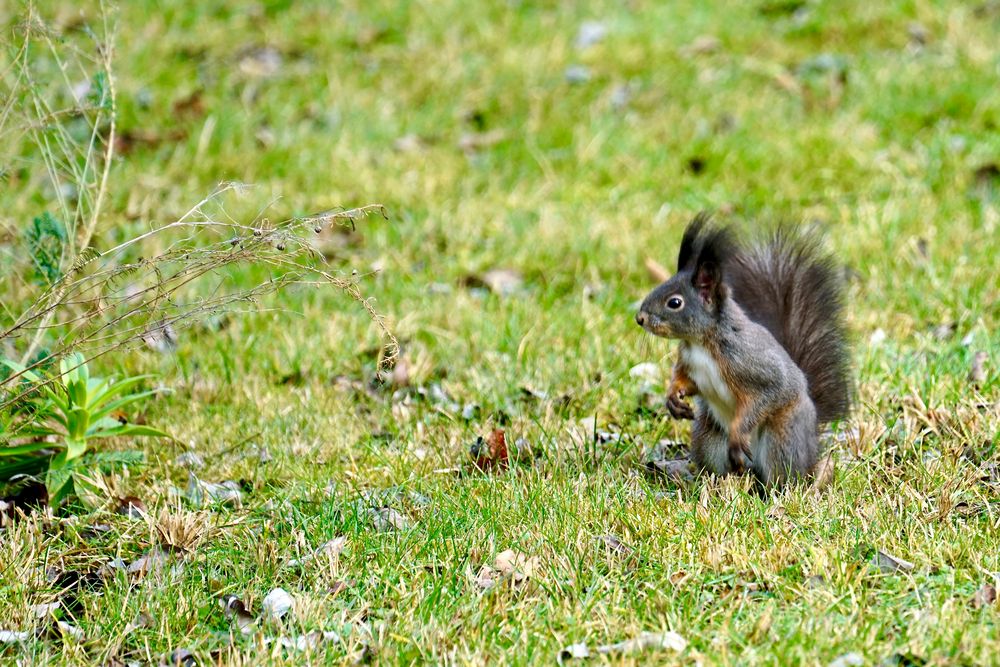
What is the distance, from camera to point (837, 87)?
6.21 m

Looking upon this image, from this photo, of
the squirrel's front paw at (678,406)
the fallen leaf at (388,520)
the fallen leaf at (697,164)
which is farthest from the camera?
the fallen leaf at (697,164)

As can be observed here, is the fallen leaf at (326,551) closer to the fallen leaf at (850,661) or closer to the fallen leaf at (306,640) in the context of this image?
the fallen leaf at (306,640)

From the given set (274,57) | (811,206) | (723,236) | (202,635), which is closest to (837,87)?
(811,206)

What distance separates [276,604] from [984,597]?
1.46 meters

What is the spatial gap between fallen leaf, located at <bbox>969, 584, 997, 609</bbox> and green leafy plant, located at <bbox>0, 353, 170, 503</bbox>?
2039 mm

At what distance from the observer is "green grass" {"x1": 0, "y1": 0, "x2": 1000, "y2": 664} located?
8.64ft

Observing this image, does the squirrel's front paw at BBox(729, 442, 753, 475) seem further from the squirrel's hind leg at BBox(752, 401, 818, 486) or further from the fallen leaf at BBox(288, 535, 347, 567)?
the fallen leaf at BBox(288, 535, 347, 567)

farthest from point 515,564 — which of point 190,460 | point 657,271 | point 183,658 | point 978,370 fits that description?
point 657,271

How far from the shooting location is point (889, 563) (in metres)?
2.70

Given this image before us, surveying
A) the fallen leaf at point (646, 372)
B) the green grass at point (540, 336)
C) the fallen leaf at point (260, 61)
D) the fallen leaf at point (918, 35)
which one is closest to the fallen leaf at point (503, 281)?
the green grass at point (540, 336)

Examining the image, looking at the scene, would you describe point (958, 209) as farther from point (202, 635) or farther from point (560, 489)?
point (202, 635)

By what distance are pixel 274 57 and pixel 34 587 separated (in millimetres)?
4802

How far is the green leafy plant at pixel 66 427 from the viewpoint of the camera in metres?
3.22

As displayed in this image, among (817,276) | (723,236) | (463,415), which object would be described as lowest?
(463,415)
